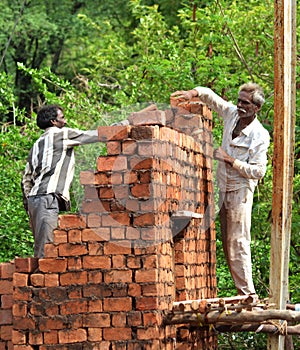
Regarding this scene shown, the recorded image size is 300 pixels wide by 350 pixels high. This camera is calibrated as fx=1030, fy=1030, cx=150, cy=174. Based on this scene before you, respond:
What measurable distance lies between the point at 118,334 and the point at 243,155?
197 cm

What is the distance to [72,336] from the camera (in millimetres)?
7281

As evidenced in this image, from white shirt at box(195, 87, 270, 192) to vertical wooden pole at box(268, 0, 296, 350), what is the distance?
0.54 feet

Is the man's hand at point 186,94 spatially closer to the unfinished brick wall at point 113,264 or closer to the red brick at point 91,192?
the unfinished brick wall at point 113,264

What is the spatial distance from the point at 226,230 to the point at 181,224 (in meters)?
0.72

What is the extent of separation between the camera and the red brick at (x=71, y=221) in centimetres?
731

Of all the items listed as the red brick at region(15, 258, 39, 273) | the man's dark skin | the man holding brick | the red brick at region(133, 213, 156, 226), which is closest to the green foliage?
the man holding brick

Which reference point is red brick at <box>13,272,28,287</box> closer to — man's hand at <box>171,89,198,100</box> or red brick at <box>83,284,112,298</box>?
red brick at <box>83,284,112,298</box>

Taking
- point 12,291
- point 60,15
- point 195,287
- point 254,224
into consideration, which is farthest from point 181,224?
point 60,15

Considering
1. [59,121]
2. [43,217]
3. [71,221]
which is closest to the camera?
[71,221]

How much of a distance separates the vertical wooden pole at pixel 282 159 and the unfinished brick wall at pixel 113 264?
93 cm

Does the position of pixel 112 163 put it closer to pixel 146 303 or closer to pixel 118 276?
pixel 118 276

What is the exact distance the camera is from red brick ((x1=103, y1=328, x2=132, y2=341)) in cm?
716

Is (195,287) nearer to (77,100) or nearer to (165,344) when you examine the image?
(165,344)

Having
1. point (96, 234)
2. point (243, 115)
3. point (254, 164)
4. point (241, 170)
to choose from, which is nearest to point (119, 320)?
point (96, 234)
